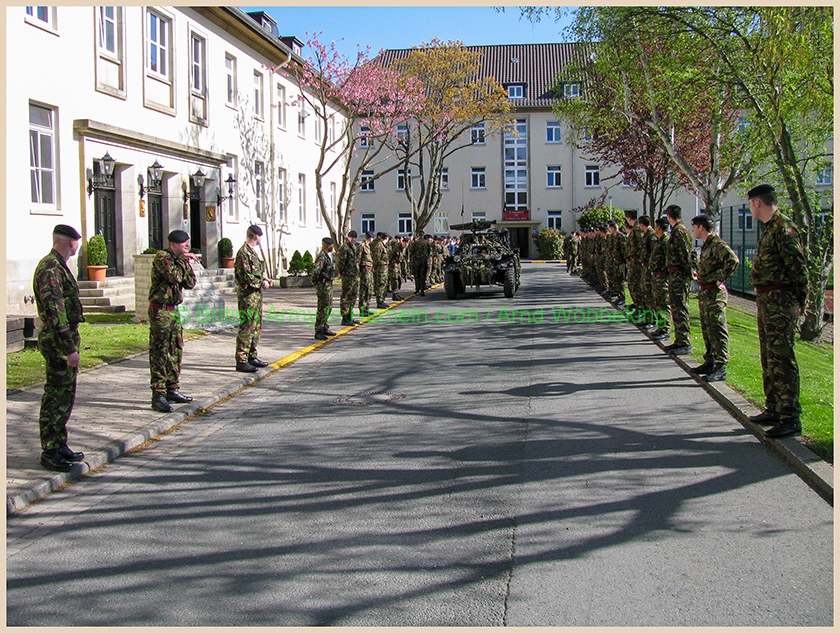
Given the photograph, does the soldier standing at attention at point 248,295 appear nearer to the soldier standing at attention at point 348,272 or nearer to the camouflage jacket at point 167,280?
the camouflage jacket at point 167,280

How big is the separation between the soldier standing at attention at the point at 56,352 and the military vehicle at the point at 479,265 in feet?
53.4

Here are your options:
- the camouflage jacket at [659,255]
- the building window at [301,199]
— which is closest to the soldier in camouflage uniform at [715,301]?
the camouflage jacket at [659,255]

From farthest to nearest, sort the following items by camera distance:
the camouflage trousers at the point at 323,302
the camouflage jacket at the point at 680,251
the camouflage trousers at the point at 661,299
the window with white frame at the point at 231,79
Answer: the window with white frame at the point at 231,79 < the camouflage trousers at the point at 323,302 < the camouflage trousers at the point at 661,299 < the camouflage jacket at the point at 680,251

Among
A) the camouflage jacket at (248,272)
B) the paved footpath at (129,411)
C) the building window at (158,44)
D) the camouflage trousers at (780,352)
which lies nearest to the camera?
the paved footpath at (129,411)

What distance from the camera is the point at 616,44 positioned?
18469 mm

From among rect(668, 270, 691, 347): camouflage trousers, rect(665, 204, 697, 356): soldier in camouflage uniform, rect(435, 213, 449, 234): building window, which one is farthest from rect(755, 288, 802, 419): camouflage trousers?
rect(435, 213, 449, 234): building window

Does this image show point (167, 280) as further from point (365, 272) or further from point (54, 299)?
point (365, 272)

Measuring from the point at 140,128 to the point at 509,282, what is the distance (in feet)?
34.8

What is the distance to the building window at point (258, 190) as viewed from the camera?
30.1m

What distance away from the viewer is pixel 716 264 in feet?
31.0

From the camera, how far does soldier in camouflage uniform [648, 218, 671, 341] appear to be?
12.4m

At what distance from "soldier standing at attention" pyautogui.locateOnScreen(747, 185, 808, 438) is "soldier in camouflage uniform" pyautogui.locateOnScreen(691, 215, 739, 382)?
227cm

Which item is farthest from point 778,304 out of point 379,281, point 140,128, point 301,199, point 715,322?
point 301,199

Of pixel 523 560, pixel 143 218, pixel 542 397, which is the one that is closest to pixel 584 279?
pixel 143 218
